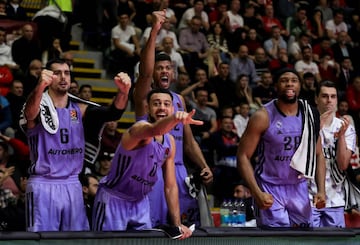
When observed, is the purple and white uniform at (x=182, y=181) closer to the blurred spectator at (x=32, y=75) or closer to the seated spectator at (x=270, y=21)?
the blurred spectator at (x=32, y=75)

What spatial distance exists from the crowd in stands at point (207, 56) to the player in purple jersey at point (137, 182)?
8.73ft

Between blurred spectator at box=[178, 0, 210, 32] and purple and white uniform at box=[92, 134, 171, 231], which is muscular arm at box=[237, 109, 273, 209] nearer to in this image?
purple and white uniform at box=[92, 134, 171, 231]

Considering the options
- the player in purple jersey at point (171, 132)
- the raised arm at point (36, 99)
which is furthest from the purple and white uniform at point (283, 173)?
the raised arm at point (36, 99)

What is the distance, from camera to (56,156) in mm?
7285

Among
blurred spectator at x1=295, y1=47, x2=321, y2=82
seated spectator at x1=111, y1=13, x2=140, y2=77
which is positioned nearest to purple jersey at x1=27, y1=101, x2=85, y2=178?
seated spectator at x1=111, y1=13, x2=140, y2=77

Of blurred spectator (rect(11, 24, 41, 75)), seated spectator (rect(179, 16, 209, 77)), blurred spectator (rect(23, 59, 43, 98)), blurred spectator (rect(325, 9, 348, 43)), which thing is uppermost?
blurred spectator (rect(325, 9, 348, 43))

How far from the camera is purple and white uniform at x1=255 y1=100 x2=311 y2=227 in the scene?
7863 mm

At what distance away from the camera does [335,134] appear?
8836 mm

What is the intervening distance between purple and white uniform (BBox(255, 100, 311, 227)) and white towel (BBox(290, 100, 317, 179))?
0.05 metres

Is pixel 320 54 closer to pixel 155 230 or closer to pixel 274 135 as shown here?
pixel 274 135

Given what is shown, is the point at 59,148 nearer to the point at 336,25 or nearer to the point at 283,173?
the point at 283,173

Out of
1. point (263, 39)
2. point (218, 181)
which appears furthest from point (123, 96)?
point (263, 39)

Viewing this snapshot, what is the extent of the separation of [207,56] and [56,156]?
8.11 m

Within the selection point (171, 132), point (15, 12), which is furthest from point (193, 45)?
point (171, 132)
